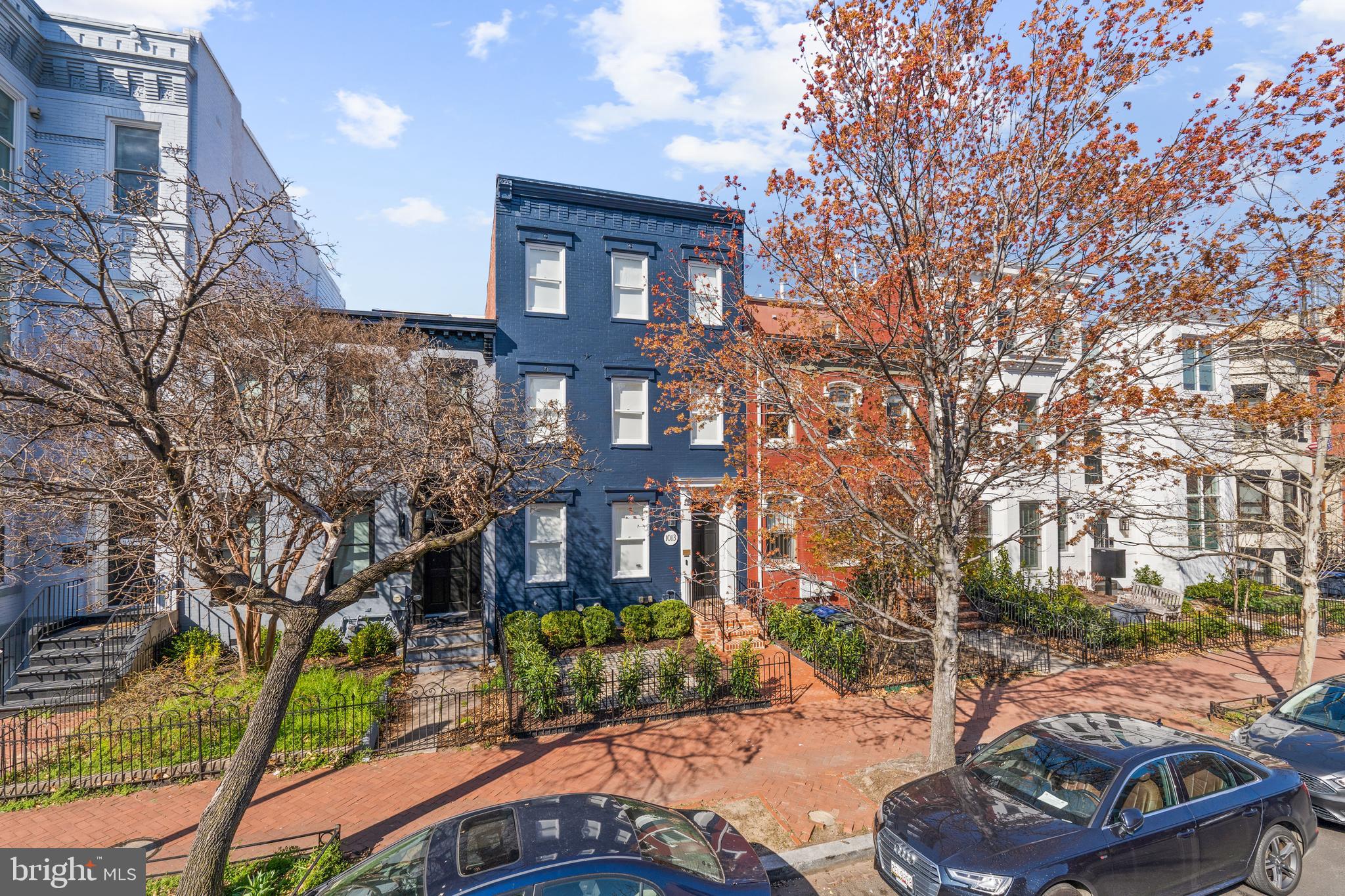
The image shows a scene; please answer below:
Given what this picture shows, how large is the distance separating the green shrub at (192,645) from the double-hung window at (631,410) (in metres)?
9.81

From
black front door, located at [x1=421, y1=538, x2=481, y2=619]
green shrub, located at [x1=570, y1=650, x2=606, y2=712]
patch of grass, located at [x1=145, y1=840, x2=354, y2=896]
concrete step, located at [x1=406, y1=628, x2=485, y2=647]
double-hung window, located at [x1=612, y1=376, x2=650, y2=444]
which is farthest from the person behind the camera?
double-hung window, located at [x1=612, y1=376, x2=650, y2=444]

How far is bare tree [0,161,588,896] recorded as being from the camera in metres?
5.51

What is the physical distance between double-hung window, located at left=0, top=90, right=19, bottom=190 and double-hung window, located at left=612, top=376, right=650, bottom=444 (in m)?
14.0

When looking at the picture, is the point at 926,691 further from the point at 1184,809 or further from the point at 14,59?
the point at 14,59

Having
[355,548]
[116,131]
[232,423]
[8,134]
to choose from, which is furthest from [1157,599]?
[8,134]

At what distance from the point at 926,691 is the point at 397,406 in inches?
462

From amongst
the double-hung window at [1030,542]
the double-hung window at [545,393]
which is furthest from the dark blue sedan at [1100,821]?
the double-hung window at [1030,542]

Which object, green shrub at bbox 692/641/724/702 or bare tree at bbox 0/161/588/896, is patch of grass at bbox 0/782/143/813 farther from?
green shrub at bbox 692/641/724/702

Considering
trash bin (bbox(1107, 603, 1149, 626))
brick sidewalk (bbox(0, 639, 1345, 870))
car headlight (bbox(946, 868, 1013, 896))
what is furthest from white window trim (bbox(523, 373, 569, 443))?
trash bin (bbox(1107, 603, 1149, 626))

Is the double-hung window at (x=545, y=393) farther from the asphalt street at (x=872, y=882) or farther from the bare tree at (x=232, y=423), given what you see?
the asphalt street at (x=872, y=882)

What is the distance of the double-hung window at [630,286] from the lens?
53.6 feet

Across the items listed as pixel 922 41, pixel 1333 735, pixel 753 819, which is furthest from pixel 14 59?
pixel 1333 735

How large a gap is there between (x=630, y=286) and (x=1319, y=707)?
15.1 m

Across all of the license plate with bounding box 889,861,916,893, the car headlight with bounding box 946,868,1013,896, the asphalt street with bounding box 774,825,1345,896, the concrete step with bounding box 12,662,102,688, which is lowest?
the asphalt street with bounding box 774,825,1345,896
